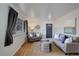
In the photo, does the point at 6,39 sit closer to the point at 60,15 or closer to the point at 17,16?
the point at 17,16

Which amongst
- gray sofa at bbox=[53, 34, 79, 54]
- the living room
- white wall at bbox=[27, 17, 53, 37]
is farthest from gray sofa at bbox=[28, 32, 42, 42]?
gray sofa at bbox=[53, 34, 79, 54]

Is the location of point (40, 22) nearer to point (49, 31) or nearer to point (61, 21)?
point (49, 31)

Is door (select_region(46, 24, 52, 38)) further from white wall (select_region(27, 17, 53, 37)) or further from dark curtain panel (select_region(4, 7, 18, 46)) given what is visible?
dark curtain panel (select_region(4, 7, 18, 46))

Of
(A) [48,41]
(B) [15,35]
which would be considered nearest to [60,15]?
(A) [48,41]

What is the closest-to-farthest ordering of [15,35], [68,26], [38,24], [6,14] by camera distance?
[6,14], [38,24], [15,35], [68,26]

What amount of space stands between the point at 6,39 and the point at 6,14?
63 cm

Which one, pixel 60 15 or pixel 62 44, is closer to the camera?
pixel 60 15

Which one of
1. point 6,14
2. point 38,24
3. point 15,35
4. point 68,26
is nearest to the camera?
point 6,14

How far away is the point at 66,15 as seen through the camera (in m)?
3.21

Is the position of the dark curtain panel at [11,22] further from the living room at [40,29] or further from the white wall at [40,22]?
the white wall at [40,22]

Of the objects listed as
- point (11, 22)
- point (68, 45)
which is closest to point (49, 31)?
point (68, 45)

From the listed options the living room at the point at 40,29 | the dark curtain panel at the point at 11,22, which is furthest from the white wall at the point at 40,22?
the dark curtain panel at the point at 11,22

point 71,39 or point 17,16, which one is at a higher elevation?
point 17,16

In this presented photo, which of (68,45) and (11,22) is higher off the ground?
(11,22)
